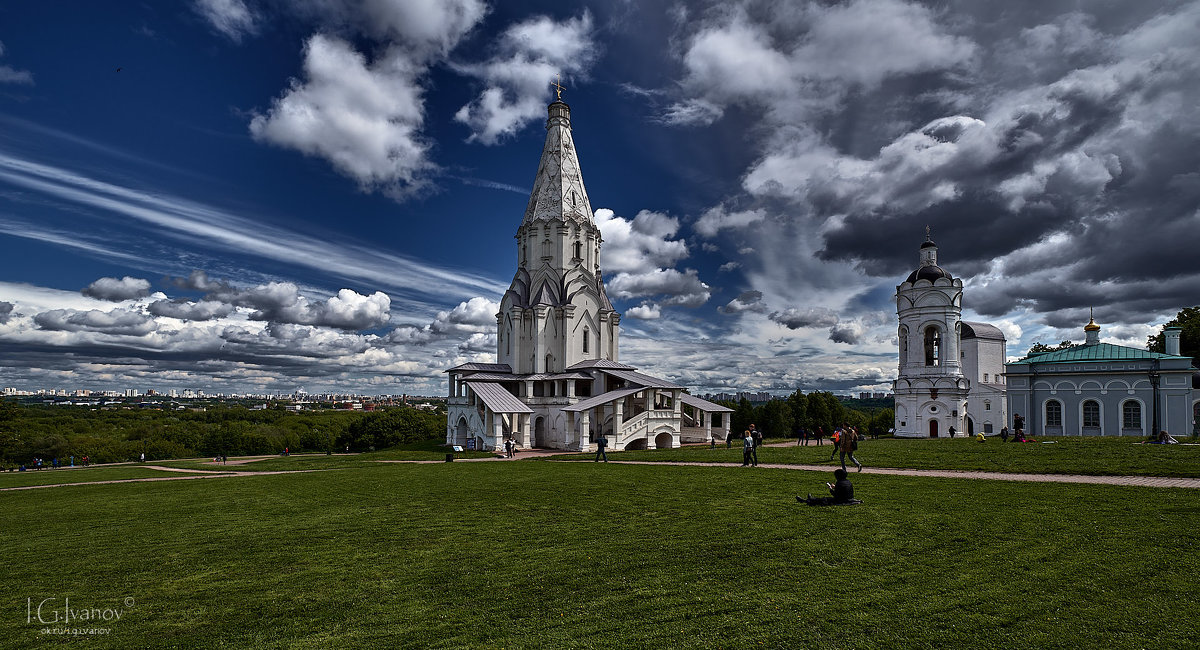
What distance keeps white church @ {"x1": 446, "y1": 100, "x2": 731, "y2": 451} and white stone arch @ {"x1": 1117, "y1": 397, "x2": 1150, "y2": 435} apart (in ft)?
83.7

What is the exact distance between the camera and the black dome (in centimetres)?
4319

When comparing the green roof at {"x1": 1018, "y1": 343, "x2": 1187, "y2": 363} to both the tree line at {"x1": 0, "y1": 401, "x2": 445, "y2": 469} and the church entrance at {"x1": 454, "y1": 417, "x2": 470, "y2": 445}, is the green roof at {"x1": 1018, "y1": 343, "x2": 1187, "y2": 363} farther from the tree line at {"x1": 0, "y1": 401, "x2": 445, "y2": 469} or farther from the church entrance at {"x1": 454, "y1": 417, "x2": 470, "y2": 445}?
the tree line at {"x1": 0, "y1": 401, "x2": 445, "y2": 469}

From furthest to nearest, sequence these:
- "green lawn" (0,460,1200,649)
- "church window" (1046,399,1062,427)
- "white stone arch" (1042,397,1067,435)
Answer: "church window" (1046,399,1062,427) < "white stone arch" (1042,397,1067,435) < "green lawn" (0,460,1200,649)

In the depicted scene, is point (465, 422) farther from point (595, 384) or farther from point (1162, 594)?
point (1162, 594)

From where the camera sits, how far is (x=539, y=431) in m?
41.4

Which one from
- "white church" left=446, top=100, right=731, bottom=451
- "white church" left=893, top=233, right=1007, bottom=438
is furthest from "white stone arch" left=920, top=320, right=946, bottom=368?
"white church" left=446, top=100, right=731, bottom=451

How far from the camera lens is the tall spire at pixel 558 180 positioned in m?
45.7

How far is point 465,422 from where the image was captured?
136 ft

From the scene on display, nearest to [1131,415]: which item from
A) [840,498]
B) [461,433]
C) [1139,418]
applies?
[1139,418]

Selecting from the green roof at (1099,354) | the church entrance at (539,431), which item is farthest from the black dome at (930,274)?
the church entrance at (539,431)

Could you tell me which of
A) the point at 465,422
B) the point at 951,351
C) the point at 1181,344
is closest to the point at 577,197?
the point at 465,422

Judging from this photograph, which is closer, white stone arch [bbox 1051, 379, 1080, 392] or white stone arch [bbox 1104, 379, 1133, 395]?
white stone arch [bbox 1104, 379, 1133, 395]

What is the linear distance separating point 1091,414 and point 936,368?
31.1 feet

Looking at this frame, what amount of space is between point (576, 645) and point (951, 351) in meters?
45.2
